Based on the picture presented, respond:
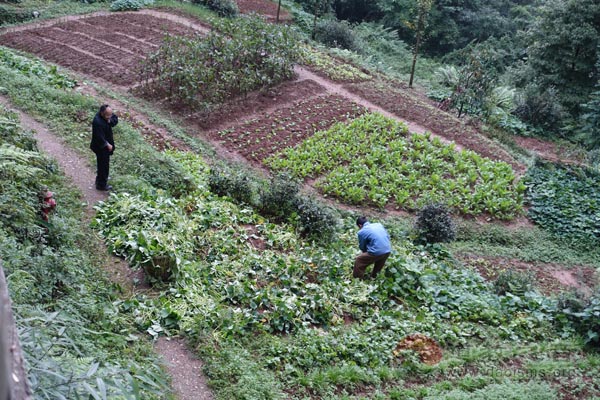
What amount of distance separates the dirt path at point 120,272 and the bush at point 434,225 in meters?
6.63

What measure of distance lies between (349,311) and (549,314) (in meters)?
3.79

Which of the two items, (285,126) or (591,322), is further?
(285,126)

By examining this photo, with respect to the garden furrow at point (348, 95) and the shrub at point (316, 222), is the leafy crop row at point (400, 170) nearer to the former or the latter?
the garden furrow at point (348, 95)

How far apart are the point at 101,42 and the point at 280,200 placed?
1203 centimetres

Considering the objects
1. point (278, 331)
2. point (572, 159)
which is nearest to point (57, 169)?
point (278, 331)

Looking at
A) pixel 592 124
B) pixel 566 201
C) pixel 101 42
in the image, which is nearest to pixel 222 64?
pixel 101 42

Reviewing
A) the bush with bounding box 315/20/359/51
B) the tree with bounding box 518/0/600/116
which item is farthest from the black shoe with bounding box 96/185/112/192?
the tree with bounding box 518/0/600/116

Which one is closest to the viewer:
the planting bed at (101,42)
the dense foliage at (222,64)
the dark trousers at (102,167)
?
the dark trousers at (102,167)

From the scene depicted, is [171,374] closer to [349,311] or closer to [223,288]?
[223,288]

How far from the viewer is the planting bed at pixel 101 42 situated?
17766 mm

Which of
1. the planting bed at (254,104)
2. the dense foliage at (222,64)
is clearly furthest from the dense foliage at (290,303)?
the dense foliage at (222,64)

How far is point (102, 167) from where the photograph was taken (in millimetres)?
9859

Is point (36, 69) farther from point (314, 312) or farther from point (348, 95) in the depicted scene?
point (314, 312)

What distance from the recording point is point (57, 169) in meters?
9.91
